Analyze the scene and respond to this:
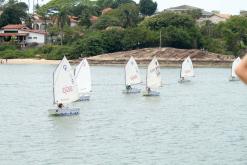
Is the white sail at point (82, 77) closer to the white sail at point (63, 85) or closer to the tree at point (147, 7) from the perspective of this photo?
the white sail at point (63, 85)

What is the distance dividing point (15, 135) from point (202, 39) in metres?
98.4

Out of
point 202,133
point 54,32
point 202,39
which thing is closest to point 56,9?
point 54,32

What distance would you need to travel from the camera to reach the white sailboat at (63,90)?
3491 cm

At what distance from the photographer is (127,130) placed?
102 ft

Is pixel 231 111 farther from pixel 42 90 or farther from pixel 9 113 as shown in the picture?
pixel 42 90

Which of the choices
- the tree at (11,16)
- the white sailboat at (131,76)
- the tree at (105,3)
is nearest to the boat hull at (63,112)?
the white sailboat at (131,76)

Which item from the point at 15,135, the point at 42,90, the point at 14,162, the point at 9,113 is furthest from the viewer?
the point at 42,90

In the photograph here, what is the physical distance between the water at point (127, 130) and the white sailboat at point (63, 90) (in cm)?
61

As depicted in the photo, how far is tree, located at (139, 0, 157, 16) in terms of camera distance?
497ft

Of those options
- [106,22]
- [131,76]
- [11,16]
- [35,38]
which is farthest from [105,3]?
[131,76]

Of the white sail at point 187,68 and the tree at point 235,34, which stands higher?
the tree at point 235,34

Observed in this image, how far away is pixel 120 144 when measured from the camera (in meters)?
26.0

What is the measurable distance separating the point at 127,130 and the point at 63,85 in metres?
6.33

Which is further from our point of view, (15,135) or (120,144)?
(15,135)
